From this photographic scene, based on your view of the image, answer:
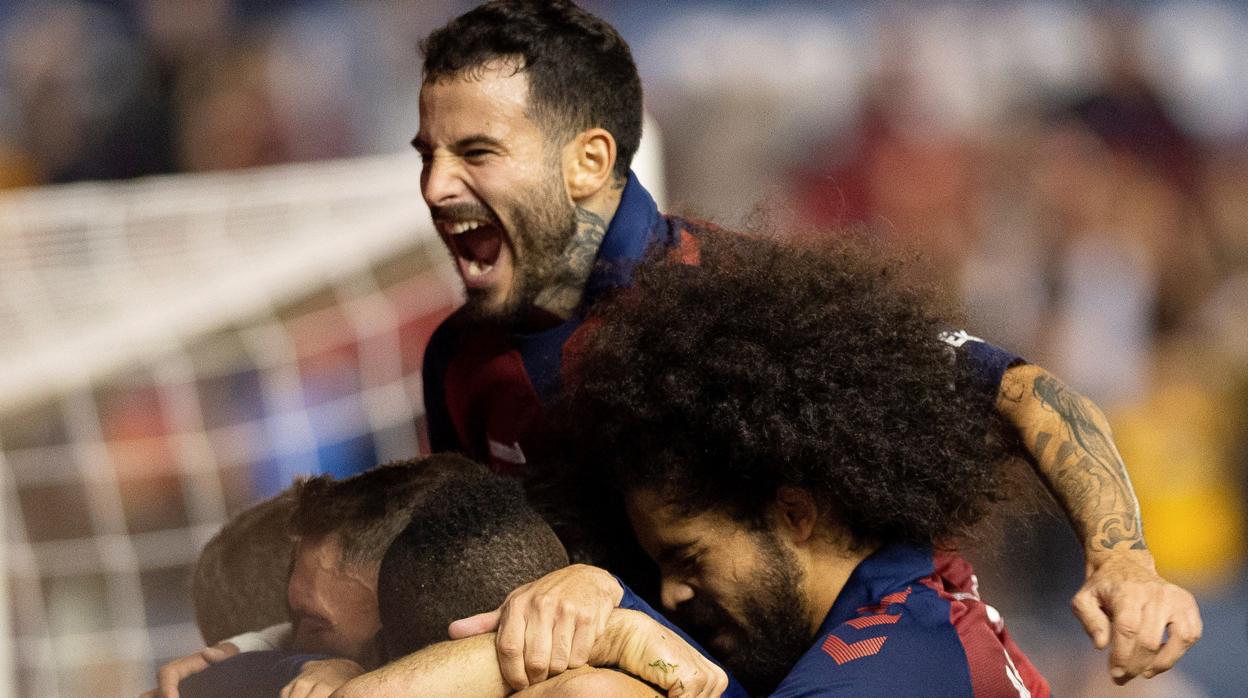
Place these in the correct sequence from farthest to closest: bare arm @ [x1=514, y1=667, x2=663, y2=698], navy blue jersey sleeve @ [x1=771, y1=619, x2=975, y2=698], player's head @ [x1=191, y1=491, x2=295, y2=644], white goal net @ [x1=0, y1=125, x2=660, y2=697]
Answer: white goal net @ [x1=0, y1=125, x2=660, y2=697], player's head @ [x1=191, y1=491, x2=295, y2=644], navy blue jersey sleeve @ [x1=771, y1=619, x2=975, y2=698], bare arm @ [x1=514, y1=667, x2=663, y2=698]

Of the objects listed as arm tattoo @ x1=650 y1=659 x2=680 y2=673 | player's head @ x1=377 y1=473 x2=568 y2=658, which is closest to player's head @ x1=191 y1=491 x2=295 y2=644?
player's head @ x1=377 y1=473 x2=568 y2=658

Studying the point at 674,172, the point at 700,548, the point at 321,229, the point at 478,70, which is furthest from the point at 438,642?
the point at 674,172

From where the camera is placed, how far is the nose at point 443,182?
8.81 ft

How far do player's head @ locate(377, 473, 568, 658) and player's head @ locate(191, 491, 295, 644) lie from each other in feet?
1.34

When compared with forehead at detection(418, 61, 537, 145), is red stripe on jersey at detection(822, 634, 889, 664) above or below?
below

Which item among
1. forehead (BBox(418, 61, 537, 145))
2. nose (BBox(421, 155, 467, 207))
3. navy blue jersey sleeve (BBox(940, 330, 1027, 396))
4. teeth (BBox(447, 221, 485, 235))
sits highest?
forehead (BBox(418, 61, 537, 145))

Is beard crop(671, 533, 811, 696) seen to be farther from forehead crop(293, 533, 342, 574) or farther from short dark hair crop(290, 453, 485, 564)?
forehead crop(293, 533, 342, 574)

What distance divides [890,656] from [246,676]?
964mm

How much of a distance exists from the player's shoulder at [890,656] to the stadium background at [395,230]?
817 mm

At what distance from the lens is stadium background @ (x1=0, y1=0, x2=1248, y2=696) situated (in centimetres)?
459

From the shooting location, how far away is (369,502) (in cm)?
212

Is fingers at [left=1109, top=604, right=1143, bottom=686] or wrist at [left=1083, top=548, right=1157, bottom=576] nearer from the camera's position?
fingers at [left=1109, top=604, right=1143, bottom=686]

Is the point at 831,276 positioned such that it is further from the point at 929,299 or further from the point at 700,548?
the point at 700,548

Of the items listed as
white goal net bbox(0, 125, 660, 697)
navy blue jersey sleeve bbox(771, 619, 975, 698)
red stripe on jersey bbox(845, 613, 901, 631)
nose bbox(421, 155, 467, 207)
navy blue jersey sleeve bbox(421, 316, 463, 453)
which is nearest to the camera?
navy blue jersey sleeve bbox(771, 619, 975, 698)
